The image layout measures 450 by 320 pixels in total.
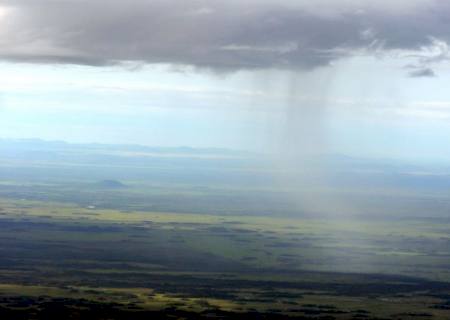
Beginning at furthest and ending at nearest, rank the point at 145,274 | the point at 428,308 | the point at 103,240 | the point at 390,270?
1. the point at 103,240
2. the point at 390,270
3. the point at 145,274
4. the point at 428,308

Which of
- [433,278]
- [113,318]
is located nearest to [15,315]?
[113,318]

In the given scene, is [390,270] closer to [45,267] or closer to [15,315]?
[45,267]

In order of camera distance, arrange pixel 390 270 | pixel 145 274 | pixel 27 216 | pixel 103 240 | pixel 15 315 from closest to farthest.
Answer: pixel 15 315
pixel 145 274
pixel 390 270
pixel 103 240
pixel 27 216

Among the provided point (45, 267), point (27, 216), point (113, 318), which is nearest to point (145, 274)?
point (45, 267)

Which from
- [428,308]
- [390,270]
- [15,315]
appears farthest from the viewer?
[390,270]

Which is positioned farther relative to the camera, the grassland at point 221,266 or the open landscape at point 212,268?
the grassland at point 221,266

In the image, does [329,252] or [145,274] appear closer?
[145,274]

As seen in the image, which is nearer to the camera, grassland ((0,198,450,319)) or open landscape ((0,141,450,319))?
open landscape ((0,141,450,319))

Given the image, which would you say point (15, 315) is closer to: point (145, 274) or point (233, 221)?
point (145, 274)

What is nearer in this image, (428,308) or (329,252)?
(428,308)
